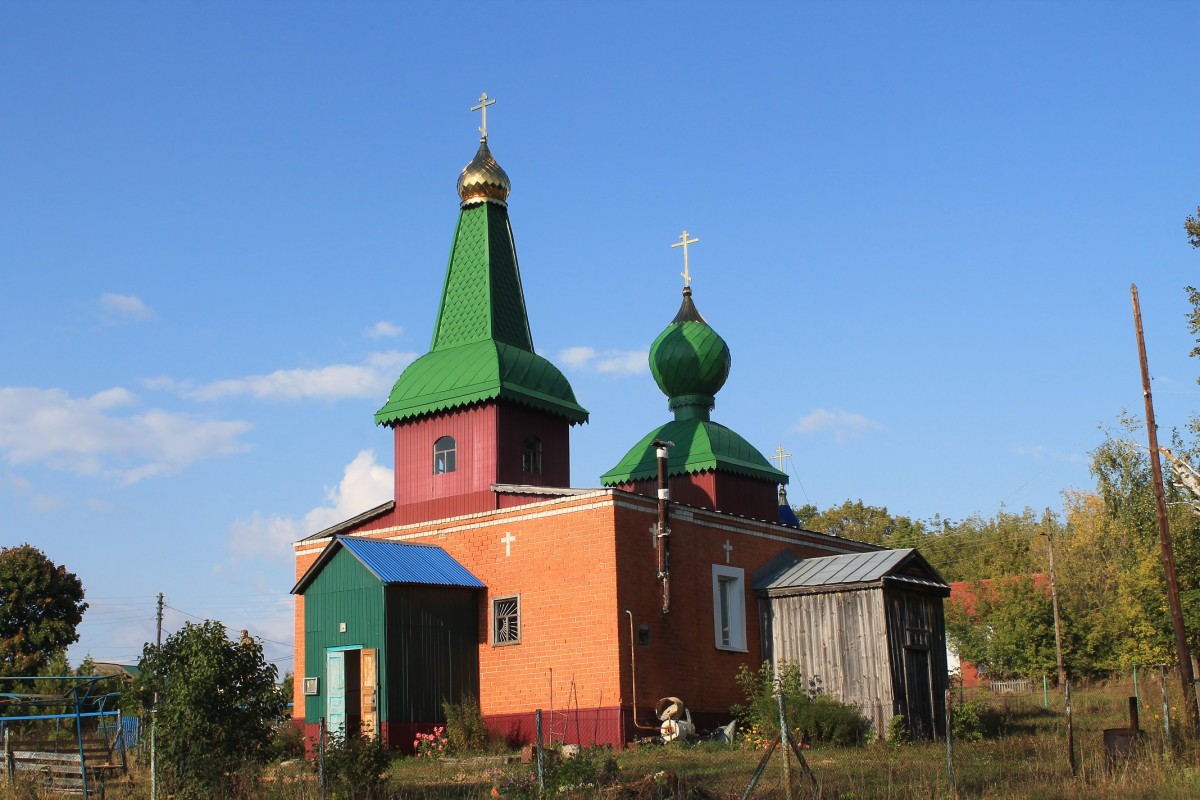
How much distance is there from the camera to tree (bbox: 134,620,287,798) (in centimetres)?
1595

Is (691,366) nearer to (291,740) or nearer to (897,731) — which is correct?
(897,731)

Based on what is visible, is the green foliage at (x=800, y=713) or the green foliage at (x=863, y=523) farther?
the green foliage at (x=863, y=523)

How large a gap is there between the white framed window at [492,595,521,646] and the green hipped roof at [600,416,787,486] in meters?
7.06

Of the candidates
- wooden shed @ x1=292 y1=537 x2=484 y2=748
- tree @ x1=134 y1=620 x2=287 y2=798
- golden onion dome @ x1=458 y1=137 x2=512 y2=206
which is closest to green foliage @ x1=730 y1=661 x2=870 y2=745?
wooden shed @ x1=292 y1=537 x2=484 y2=748

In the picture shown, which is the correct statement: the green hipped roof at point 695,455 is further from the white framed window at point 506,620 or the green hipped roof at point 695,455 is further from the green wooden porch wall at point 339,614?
the green wooden porch wall at point 339,614

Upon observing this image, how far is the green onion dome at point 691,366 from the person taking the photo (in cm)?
3250

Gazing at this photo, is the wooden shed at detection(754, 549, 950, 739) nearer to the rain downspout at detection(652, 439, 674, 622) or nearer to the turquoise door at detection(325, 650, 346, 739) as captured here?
the rain downspout at detection(652, 439, 674, 622)

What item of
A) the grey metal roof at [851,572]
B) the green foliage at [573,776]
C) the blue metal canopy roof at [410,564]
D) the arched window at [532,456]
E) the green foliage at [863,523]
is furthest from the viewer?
the green foliage at [863,523]

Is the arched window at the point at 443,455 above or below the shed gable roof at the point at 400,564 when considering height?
above

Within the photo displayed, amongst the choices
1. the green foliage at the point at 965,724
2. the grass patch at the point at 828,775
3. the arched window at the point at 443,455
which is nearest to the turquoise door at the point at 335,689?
the grass patch at the point at 828,775

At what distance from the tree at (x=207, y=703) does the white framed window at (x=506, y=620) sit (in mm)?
8337

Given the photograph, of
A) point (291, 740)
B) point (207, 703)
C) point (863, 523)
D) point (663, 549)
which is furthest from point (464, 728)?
point (863, 523)

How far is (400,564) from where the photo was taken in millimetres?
24531

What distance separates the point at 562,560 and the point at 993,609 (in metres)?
28.3
